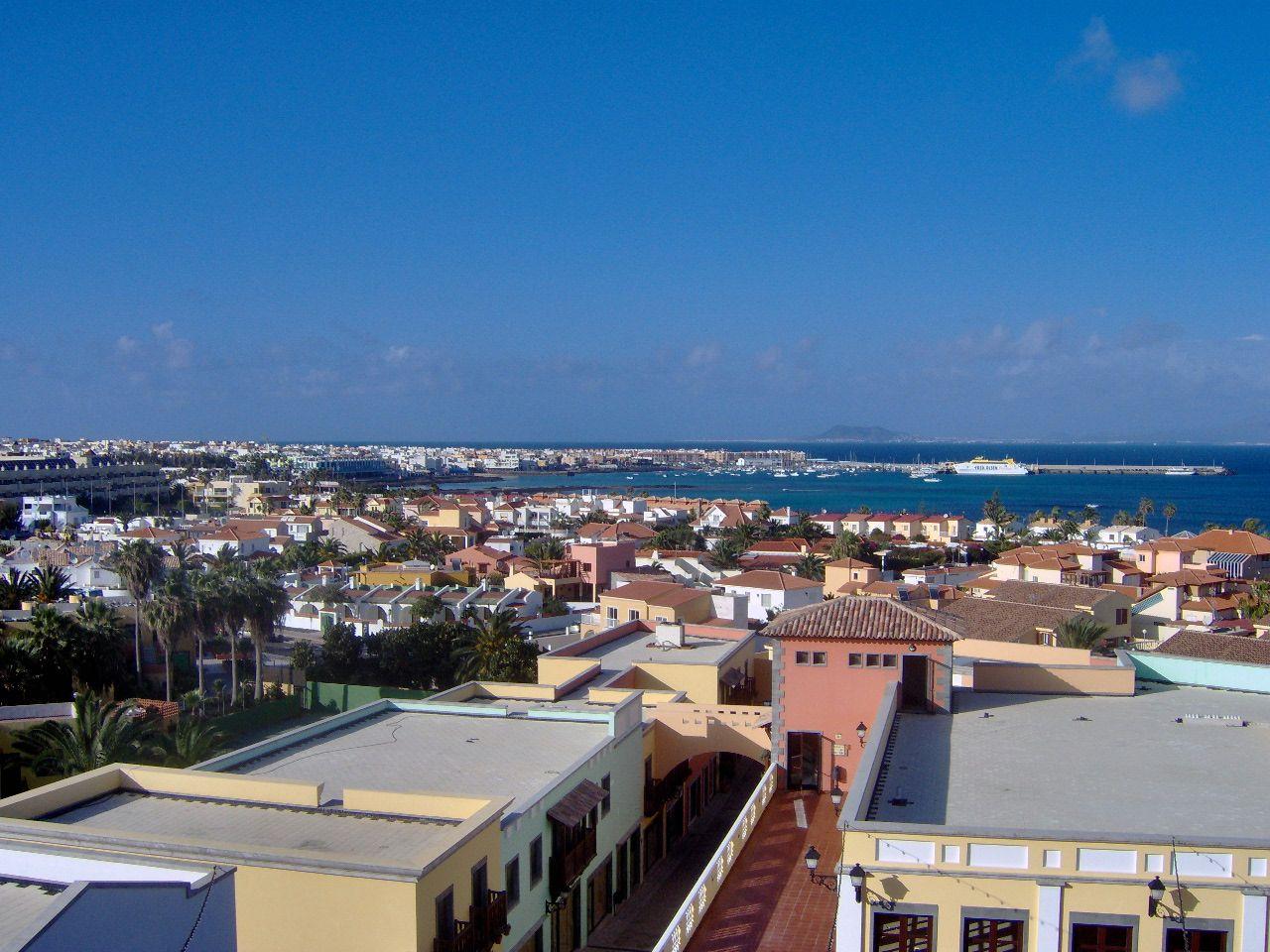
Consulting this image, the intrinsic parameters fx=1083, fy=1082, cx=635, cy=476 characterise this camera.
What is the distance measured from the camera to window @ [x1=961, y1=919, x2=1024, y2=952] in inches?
380

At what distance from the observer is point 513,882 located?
44.4 ft

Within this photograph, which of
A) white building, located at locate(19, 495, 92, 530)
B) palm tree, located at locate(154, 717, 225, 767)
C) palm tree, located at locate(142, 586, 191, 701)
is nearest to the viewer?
palm tree, located at locate(154, 717, 225, 767)

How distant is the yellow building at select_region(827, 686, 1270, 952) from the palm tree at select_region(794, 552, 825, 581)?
55.1m

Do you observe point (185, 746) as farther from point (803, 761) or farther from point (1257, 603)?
point (1257, 603)

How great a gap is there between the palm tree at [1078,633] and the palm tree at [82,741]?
26.6 metres

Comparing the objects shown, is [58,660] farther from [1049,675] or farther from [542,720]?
[1049,675]

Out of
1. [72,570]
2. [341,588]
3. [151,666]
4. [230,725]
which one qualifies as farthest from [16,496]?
[230,725]

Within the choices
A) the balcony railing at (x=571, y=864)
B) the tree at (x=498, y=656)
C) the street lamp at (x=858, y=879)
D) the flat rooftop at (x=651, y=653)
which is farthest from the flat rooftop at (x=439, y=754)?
the tree at (x=498, y=656)

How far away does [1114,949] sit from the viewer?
951 cm

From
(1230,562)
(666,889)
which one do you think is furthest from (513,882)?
(1230,562)

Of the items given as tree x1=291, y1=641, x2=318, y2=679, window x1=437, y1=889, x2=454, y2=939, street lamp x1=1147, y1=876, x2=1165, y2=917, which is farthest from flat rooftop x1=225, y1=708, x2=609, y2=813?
tree x1=291, y1=641, x2=318, y2=679

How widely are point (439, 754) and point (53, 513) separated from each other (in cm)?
9460

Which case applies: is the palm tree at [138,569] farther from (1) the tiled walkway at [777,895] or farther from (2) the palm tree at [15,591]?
(1) the tiled walkway at [777,895]

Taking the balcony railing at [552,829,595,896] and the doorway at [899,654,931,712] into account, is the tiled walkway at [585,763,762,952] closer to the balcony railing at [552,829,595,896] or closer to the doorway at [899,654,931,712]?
the balcony railing at [552,829,595,896]
